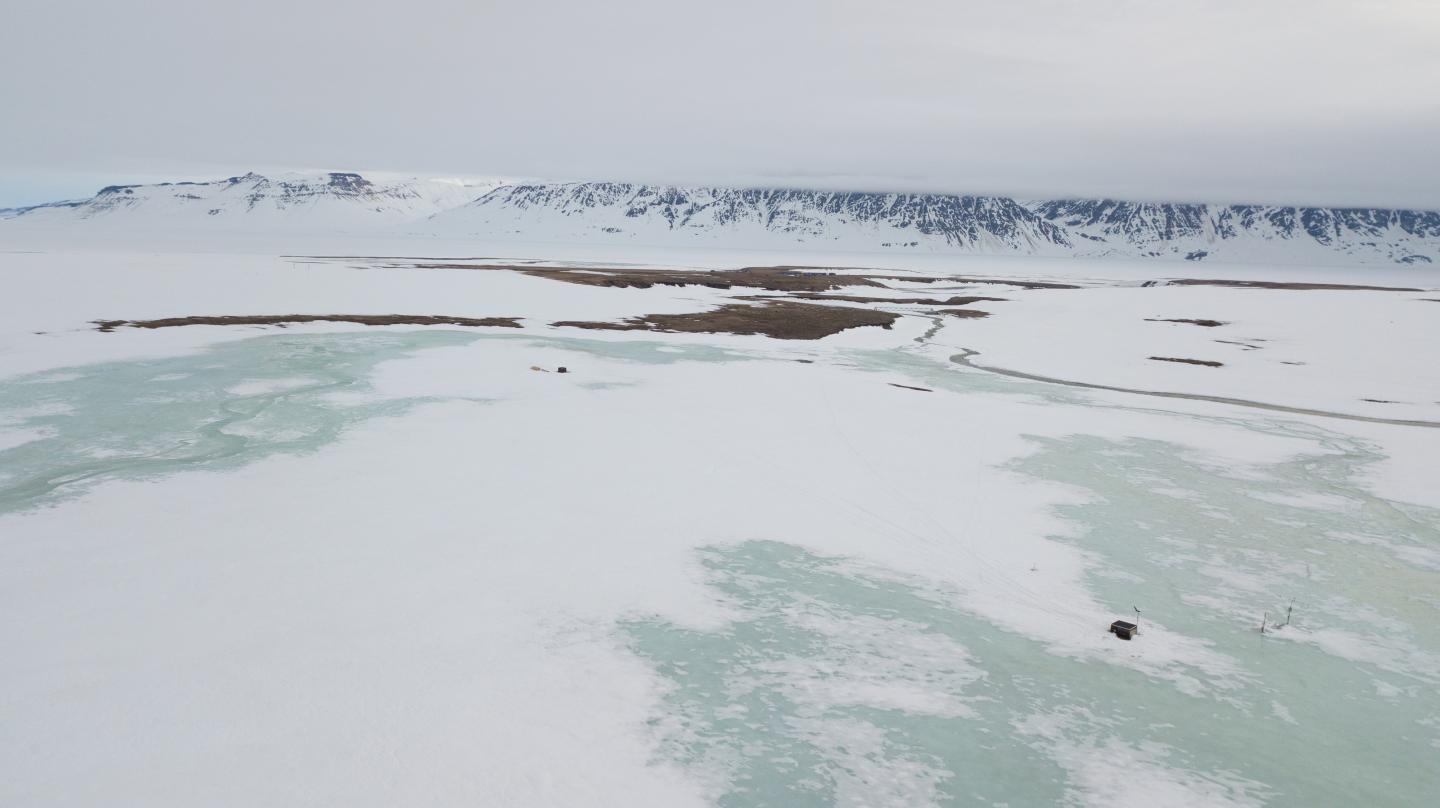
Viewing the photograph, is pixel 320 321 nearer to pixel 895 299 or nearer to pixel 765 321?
pixel 765 321

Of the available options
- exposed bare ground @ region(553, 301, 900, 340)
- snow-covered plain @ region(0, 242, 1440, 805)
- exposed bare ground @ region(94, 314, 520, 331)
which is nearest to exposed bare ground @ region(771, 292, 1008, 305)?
exposed bare ground @ region(553, 301, 900, 340)

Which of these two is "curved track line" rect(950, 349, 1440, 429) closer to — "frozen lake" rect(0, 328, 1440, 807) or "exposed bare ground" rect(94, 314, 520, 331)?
"frozen lake" rect(0, 328, 1440, 807)

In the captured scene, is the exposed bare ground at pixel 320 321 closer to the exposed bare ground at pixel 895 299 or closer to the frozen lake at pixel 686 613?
the frozen lake at pixel 686 613

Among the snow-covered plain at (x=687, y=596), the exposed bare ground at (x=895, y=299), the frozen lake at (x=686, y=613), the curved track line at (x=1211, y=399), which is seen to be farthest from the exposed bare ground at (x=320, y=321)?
the exposed bare ground at (x=895, y=299)

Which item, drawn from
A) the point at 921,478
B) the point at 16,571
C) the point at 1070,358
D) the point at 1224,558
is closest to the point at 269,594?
the point at 16,571

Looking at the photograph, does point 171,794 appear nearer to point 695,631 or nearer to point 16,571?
point 695,631

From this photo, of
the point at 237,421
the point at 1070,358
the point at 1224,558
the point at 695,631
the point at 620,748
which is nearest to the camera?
the point at 620,748
